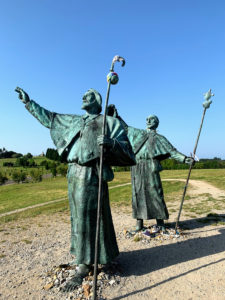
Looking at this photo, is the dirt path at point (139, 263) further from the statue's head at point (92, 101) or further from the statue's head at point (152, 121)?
the statue's head at point (152, 121)

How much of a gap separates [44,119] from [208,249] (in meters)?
5.12

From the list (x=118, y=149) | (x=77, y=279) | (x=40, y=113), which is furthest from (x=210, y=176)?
(x=40, y=113)

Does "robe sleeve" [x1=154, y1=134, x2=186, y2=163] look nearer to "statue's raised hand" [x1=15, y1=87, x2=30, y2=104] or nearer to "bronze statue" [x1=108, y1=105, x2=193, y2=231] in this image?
"bronze statue" [x1=108, y1=105, x2=193, y2=231]

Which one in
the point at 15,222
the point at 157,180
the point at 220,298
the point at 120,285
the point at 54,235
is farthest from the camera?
the point at 15,222

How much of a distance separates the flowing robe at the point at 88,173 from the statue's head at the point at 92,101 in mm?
169

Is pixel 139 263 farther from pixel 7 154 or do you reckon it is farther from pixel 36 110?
pixel 7 154

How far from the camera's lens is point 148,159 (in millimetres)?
6625

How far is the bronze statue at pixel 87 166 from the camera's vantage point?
363cm

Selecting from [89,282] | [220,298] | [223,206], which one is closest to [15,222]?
[89,282]

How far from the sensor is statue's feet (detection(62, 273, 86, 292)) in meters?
3.75

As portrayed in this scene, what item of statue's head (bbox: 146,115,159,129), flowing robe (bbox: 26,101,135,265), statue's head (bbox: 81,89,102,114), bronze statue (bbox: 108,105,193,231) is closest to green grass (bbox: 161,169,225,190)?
bronze statue (bbox: 108,105,193,231)

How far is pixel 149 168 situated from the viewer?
6.62 meters

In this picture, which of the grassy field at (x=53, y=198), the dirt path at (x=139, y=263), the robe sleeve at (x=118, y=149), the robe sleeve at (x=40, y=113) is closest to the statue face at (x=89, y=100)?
the robe sleeve at (x=118, y=149)

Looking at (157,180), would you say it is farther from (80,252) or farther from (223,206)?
(223,206)
